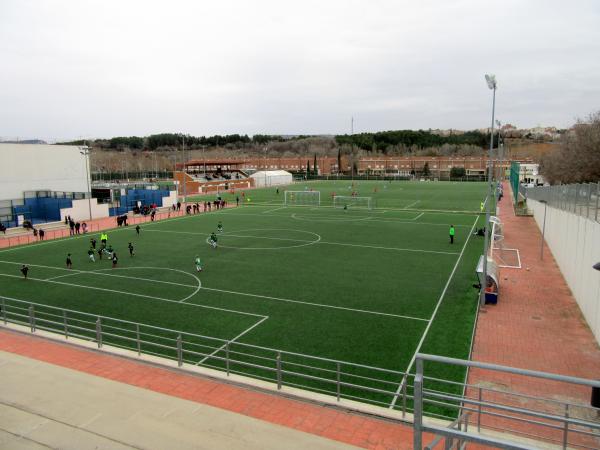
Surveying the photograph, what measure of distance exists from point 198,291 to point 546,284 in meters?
17.1

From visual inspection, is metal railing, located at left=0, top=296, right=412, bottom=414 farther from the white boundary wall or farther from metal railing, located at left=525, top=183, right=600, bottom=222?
metal railing, located at left=525, top=183, right=600, bottom=222

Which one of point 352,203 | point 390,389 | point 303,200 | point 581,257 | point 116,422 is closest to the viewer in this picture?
point 116,422

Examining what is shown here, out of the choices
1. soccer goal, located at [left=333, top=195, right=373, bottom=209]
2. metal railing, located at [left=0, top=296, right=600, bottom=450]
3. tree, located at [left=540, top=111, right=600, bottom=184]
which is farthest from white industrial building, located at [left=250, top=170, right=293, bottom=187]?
metal railing, located at [left=0, top=296, right=600, bottom=450]

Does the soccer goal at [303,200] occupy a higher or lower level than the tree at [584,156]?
lower

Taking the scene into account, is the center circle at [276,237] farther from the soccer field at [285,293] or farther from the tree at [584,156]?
the tree at [584,156]

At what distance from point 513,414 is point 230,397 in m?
6.72

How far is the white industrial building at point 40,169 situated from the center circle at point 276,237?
2512cm

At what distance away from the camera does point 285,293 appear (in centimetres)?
2128

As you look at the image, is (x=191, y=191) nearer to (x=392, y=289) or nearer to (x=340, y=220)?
(x=340, y=220)

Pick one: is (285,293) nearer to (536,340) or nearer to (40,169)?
(536,340)

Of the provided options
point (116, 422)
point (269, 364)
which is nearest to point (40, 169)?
point (269, 364)

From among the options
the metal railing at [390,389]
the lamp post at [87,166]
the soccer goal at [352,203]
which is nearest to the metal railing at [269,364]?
the metal railing at [390,389]

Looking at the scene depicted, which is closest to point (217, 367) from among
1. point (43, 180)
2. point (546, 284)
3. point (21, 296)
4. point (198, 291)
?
point (198, 291)

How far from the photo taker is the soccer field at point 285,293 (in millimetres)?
14586
